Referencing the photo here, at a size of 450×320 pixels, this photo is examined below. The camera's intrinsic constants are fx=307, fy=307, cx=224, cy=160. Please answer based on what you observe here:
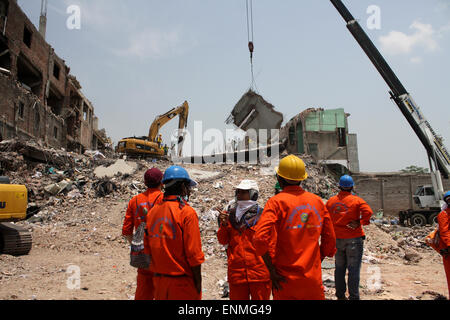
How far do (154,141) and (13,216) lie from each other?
594 inches

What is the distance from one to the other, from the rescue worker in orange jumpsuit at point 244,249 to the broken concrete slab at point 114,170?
36.4 feet

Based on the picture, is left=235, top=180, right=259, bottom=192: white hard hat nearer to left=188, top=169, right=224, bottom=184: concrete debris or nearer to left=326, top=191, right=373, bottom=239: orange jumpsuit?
left=326, top=191, right=373, bottom=239: orange jumpsuit

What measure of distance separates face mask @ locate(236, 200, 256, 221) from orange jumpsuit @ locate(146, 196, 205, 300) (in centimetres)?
59

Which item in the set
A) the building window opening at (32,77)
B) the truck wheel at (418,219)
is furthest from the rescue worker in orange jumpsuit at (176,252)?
the building window opening at (32,77)

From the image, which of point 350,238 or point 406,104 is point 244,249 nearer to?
point 350,238

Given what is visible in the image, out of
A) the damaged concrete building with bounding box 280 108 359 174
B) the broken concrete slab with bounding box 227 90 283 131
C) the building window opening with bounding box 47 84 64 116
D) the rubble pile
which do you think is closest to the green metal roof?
the damaged concrete building with bounding box 280 108 359 174

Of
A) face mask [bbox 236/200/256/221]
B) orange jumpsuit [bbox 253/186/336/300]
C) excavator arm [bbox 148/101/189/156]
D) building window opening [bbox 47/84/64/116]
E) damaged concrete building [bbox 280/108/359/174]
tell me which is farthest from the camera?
building window opening [bbox 47/84/64/116]

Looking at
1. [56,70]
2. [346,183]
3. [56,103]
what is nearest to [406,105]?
[346,183]

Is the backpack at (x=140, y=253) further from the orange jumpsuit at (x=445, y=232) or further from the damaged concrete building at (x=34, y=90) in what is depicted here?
the damaged concrete building at (x=34, y=90)

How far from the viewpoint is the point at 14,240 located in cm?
618

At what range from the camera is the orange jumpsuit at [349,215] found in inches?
139

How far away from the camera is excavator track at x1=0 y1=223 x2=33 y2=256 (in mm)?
6141

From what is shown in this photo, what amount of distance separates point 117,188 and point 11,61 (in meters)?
9.95

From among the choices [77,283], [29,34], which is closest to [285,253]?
[77,283]
